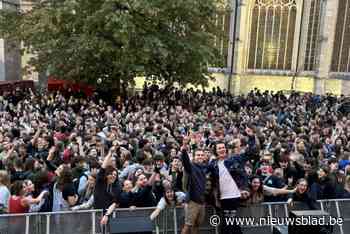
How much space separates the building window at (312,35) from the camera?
1104 inches

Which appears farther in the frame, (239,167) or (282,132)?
(282,132)

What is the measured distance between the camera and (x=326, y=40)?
27.7m

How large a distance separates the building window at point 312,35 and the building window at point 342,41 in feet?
4.25

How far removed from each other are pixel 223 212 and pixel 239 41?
2489cm

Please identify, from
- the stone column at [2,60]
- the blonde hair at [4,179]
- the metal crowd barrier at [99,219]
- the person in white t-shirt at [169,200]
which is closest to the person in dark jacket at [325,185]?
the metal crowd barrier at [99,219]

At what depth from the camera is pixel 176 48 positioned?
1811 centimetres

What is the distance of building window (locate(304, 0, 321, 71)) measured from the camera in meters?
28.0

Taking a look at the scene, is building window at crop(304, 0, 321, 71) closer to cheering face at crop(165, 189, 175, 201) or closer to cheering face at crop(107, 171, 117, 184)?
cheering face at crop(165, 189, 175, 201)

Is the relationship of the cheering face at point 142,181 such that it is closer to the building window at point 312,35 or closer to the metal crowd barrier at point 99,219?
the metal crowd barrier at point 99,219

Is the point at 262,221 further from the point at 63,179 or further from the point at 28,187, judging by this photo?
the point at 28,187

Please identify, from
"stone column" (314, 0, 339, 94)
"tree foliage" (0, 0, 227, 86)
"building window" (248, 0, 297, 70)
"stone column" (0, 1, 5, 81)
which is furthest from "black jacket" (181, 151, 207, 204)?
"building window" (248, 0, 297, 70)

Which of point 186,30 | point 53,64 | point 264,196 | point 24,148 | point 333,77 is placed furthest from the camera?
point 333,77

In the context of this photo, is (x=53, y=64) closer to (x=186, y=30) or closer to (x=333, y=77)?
(x=186, y=30)

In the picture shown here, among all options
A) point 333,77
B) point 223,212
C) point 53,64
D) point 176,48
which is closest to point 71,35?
point 53,64
